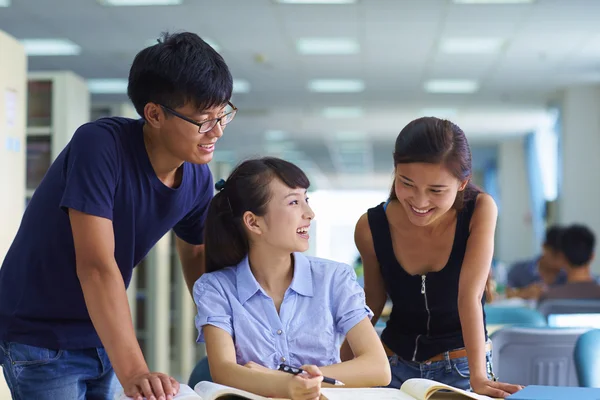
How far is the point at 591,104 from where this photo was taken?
33.9 ft

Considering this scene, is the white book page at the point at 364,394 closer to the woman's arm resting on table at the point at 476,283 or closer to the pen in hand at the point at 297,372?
the pen in hand at the point at 297,372

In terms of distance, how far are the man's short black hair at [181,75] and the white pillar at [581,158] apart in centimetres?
928

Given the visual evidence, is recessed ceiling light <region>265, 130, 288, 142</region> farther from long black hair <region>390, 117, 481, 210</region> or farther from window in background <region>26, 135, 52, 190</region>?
long black hair <region>390, 117, 481, 210</region>

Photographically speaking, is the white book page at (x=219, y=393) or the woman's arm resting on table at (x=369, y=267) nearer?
the white book page at (x=219, y=393)

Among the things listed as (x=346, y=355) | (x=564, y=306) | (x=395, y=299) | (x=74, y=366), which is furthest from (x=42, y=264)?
(x=564, y=306)

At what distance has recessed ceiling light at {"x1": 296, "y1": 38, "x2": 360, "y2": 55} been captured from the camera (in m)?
7.99

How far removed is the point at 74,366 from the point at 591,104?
9.73 meters

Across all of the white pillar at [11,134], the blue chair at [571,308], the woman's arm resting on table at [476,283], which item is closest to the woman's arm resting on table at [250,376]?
the woman's arm resting on table at [476,283]

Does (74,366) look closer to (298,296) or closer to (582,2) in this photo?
(298,296)

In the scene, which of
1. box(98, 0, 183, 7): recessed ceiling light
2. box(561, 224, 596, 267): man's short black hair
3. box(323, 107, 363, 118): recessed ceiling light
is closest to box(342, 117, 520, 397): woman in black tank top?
box(561, 224, 596, 267): man's short black hair

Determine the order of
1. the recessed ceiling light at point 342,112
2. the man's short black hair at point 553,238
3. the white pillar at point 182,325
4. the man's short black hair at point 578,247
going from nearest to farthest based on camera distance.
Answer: the man's short black hair at point 578,247 < the man's short black hair at point 553,238 < the white pillar at point 182,325 < the recessed ceiling light at point 342,112

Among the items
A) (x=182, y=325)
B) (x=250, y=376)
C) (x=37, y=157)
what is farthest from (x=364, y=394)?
(x=182, y=325)

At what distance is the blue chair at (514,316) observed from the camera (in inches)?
150

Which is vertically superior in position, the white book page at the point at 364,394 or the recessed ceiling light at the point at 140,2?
the recessed ceiling light at the point at 140,2
